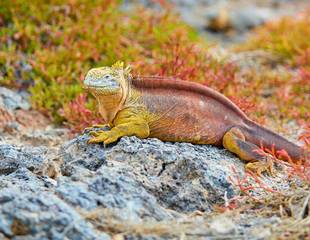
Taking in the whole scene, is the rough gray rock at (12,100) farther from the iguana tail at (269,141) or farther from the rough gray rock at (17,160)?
the iguana tail at (269,141)

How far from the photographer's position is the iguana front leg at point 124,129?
495 centimetres

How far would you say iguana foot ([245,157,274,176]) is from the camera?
5.16 meters

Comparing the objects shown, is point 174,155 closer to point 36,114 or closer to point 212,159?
point 212,159

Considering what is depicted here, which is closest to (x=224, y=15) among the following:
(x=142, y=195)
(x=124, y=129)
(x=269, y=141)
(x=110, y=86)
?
(x=269, y=141)

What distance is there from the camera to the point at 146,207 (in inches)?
167

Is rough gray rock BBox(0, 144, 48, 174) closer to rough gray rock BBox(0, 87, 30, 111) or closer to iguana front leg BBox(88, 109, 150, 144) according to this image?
iguana front leg BBox(88, 109, 150, 144)

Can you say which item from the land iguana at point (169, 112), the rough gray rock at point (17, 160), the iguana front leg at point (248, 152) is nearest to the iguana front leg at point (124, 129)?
the land iguana at point (169, 112)

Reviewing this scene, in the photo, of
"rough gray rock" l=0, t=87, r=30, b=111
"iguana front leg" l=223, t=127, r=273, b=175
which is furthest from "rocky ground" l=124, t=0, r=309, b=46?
"iguana front leg" l=223, t=127, r=273, b=175

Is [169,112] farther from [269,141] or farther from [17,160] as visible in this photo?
[17,160]

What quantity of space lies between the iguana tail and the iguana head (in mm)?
1084

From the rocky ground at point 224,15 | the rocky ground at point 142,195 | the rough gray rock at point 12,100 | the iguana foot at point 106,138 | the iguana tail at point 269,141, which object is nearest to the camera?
the rocky ground at point 142,195

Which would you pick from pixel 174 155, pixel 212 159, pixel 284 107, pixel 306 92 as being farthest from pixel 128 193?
pixel 306 92

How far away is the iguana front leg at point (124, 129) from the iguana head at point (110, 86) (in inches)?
3.3

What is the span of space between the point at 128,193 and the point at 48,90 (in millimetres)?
4143
